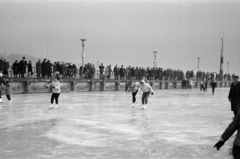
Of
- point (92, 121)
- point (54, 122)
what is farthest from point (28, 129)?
point (92, 121)

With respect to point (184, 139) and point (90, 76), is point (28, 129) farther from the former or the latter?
point (90, 76)

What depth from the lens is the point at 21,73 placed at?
3041cm

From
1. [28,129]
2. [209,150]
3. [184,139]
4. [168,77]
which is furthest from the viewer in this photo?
[168,77]

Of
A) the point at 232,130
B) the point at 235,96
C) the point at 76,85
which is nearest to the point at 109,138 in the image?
the point at 235,96

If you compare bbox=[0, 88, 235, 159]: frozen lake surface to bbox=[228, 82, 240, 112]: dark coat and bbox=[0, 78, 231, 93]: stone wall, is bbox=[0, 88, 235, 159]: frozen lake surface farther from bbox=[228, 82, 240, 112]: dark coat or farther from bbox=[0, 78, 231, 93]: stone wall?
bbox=[0, 78, 231, 93]: stone wall

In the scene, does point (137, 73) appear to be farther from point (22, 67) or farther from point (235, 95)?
point (235, 95)

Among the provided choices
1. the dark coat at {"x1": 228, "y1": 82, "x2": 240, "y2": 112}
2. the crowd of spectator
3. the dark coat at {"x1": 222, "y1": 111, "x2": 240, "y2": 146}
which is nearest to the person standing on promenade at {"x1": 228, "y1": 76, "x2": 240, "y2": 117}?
the dark coat at {"x1": 228, "y1": 82, "x2": 240, "y2": 112}

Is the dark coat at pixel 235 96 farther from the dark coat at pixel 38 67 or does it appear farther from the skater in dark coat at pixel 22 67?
the dark coat at pixel 38 67

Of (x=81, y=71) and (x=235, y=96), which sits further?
(x=81, y=71)

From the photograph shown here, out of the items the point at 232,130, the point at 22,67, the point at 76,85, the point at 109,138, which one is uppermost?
the point at 22,67

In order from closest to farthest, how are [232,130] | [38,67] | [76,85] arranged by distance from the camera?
[232,130] < [38,67] < [76,85]

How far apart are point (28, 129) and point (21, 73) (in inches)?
812

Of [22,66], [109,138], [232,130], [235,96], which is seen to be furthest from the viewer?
[22,66]

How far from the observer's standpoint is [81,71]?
129 ft
